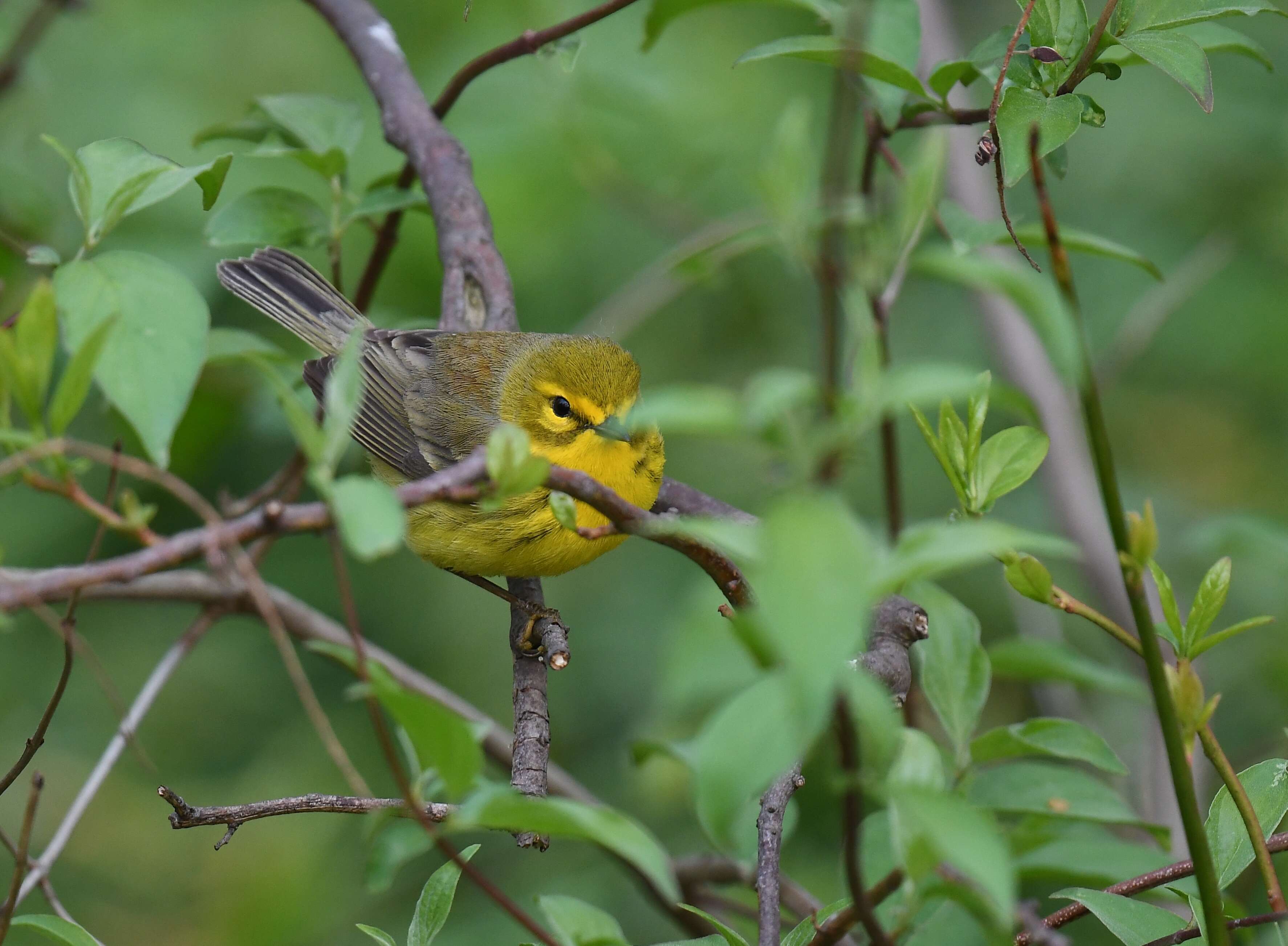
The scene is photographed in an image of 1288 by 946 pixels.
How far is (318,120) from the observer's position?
2.78m

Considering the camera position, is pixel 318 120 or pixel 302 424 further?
pixel 318 120

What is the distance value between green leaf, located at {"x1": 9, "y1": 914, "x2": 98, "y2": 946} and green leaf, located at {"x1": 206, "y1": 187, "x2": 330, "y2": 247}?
1569mm

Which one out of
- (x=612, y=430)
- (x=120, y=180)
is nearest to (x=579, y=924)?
(x=120, y=180)

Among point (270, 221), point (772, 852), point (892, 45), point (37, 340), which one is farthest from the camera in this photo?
point (270, 221)

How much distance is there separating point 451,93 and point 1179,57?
1987 millimetres

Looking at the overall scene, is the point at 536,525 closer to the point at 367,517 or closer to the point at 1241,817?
the point at 1241,817

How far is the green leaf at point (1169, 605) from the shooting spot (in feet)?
4.93

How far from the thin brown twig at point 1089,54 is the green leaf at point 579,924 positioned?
53.6 inches

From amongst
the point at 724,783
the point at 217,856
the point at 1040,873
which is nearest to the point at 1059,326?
the point at 724,783

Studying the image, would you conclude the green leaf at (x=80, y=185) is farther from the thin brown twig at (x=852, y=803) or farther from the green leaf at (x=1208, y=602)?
the green leaf at (x=1208, y=602)

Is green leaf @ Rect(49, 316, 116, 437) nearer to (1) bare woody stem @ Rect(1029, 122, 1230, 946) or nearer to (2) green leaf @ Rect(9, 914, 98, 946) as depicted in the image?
(2) green leaf @ Rect(9, 914, 98, 946)

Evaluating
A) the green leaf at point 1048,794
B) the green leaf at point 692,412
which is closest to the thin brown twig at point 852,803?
→ the green leaf at point 692,412

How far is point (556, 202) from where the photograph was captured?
4.55 metres

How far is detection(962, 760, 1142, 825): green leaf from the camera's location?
1913 mm
